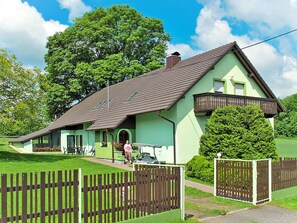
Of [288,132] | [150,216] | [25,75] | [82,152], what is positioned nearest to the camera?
[150,216]

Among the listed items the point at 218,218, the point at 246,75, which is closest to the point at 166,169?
the point at 218,218

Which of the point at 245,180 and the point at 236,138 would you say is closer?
the point at 245,180

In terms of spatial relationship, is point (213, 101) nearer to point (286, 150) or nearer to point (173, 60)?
point (173, 60)

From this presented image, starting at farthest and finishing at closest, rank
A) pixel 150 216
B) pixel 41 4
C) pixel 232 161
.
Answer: pixel 41 4 → pixel 232 161 → pixel 150 216

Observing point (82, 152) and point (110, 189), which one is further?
point (82, 152)

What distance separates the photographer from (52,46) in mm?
43531

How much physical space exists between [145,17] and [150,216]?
127 feet

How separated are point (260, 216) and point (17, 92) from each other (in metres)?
18.6

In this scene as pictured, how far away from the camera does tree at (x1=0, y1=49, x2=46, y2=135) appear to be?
22.4m

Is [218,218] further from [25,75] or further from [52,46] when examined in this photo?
[52,46]

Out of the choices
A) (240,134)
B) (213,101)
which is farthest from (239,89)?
(240,134)

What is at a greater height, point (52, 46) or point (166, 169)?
point (52, 46)

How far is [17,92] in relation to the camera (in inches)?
922

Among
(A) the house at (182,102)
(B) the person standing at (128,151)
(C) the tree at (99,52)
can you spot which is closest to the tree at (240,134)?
(A) the house at (182,102)
